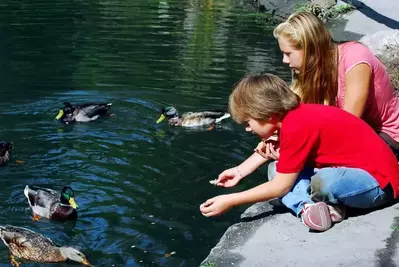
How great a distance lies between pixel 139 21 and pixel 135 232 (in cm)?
1172

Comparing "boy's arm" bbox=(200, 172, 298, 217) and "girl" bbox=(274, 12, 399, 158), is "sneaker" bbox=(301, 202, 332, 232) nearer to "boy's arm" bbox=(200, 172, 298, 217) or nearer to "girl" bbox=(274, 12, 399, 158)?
"boy's arm" bbox=(200, 172, 298, 217)

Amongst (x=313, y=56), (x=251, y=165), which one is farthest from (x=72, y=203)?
(x=313, y=56)

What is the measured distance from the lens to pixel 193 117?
9.32 metres

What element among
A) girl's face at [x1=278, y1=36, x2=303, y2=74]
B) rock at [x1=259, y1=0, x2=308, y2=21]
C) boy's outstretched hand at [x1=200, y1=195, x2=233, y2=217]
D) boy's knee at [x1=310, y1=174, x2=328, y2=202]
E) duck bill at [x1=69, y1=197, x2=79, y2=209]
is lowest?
rock at [x1=259, y1=0, x2=308, y2=21]

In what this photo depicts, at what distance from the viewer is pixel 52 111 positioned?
10016 mm

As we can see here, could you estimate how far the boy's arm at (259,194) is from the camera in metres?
4.50

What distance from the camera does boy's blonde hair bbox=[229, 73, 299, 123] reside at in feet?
14.5

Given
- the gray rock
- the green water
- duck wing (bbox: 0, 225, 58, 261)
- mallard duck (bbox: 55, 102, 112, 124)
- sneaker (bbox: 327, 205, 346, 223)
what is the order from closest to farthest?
1. sneaker (bbox: 327, 205, 346, 223)
2. duck wing (bbox: 0, 225, 58, 261)
3. the green water
4. mallard duck (bbox: 55, 102, 112, 124)
5. the gray rock

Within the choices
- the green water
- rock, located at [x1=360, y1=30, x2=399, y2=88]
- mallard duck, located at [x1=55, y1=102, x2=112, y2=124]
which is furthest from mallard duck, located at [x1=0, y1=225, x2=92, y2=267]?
rock, located at [x1=360, y1=30, x2=399, y2=88]

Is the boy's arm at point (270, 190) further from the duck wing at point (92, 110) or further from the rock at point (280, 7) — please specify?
the rock at point (280, 7)

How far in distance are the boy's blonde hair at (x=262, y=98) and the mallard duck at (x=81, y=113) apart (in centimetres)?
519

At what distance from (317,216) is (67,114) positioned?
18.5 feet

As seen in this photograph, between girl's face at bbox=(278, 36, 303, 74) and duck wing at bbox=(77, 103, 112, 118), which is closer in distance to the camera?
girl's face at bbox=(278, 36, 303, 74)

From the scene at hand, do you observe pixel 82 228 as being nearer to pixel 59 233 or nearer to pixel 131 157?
pixel 59 233
